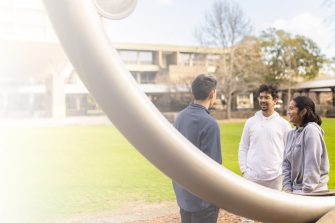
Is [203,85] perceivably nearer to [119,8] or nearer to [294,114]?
[294,114]

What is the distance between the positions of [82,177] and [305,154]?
5.03 m

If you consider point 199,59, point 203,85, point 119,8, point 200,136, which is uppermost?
point 199,59

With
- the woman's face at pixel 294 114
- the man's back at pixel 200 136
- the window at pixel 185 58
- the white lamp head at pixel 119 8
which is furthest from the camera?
the window at pixel 185 58

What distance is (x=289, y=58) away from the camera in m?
27.9

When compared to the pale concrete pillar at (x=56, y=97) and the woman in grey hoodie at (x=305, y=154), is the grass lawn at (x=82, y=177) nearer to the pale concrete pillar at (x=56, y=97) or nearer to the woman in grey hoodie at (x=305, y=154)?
the woman in grey hoodie at (x=305, y=154)

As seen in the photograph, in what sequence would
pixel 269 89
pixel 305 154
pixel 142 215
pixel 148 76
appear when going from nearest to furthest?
pixel 305 154
pixel 269 89
pixel 142 215
pixel 148 76

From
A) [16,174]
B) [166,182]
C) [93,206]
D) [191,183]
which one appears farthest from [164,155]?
[16,174]

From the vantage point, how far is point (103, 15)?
45.8 inches

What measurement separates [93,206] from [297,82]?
83.6ft

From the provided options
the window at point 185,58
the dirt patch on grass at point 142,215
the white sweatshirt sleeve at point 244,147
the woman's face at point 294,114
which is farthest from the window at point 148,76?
the woman's face at point 294,114

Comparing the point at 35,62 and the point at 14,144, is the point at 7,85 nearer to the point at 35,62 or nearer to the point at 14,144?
the point at 14,144

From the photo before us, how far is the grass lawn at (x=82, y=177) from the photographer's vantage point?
201 inches

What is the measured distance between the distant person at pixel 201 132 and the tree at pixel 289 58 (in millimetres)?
25812

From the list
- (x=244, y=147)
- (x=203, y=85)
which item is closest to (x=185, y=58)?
(x=244, y=147)
